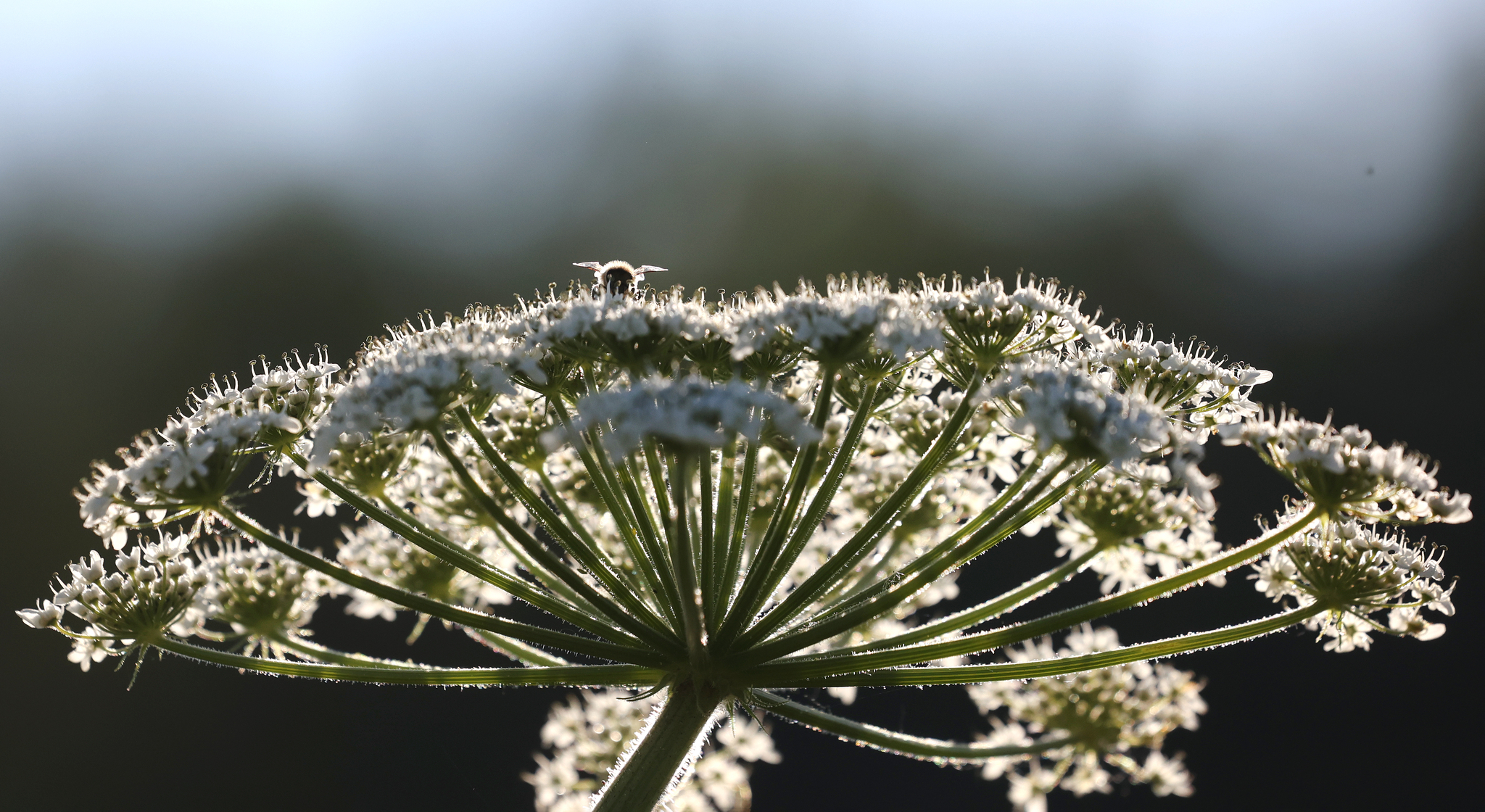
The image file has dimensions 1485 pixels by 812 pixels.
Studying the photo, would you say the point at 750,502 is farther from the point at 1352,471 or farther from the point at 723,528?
the point at 1352,471

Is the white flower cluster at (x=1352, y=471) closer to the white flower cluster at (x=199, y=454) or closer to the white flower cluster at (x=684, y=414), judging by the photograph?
the white flower cluster at (x=684, y=414)

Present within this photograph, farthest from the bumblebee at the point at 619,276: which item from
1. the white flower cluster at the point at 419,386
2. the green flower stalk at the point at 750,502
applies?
the white flower cluster at the point at 419,386

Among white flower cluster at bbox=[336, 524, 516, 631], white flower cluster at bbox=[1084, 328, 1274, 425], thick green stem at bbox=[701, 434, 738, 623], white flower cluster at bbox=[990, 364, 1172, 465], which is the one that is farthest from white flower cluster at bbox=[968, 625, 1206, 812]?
white flower cluster at bbox=[336, 524, 516, 631]

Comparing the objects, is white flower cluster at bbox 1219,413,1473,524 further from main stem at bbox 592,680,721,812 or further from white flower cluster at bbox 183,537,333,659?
white flower cluster at bbox 183,537,333,659

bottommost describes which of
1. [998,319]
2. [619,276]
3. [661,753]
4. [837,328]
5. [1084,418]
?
[661,753]

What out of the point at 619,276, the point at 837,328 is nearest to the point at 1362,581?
the point at 837,328

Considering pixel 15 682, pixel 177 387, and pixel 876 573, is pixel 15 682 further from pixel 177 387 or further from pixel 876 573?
pixel 876 573
